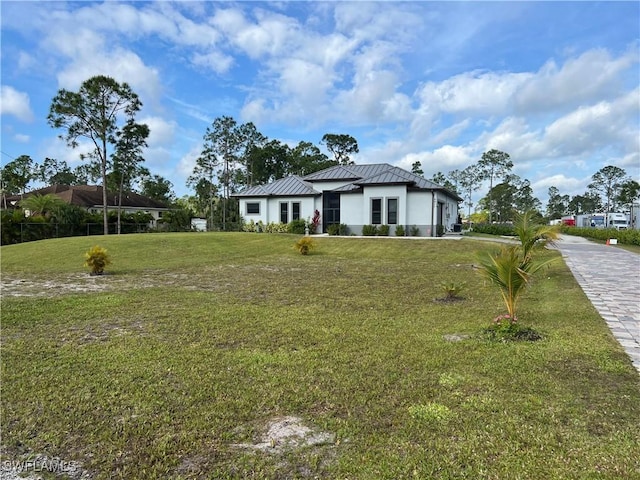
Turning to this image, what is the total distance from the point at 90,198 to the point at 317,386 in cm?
4833

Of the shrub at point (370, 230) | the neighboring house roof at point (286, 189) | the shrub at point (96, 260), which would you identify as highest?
the neighboring house roof at point (286, 189)

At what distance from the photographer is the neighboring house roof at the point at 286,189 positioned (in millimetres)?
26875

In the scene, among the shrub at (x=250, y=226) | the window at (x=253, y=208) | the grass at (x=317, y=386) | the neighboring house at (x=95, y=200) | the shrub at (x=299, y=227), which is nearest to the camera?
the grass at (x=317, y=386)

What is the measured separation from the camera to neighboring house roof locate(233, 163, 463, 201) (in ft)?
76.4

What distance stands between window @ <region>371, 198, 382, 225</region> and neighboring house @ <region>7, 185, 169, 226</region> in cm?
2553

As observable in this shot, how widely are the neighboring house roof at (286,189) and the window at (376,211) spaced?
14.4ft

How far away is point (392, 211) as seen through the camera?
2342 cm

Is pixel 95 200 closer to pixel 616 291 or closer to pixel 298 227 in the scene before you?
pixel 298 227

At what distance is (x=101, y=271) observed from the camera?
36.7ft

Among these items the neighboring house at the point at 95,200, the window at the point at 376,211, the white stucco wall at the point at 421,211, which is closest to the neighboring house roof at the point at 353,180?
the white stucco wall at the point at 421,211

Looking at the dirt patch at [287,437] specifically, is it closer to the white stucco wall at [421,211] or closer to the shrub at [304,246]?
the shrub at [304,246]

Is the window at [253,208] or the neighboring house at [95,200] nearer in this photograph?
the window at [253,208]

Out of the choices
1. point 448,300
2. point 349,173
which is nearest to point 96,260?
point 448,300

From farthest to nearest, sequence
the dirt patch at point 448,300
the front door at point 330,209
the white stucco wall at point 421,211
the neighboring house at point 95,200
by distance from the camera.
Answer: the neighboring house at point 95,200 → the front door at point 330,209 → the white stucco wall at point 421,211 → the dirt patch at point 448,300
